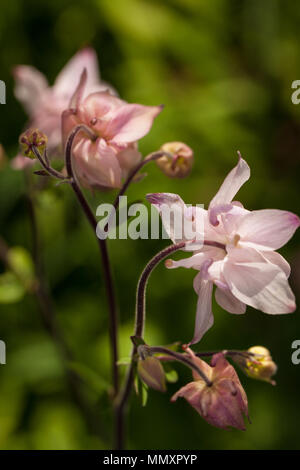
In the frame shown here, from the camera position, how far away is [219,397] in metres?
1.32

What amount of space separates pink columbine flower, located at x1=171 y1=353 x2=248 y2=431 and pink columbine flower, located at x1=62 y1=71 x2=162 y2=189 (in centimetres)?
50

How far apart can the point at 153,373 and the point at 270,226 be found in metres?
0.43

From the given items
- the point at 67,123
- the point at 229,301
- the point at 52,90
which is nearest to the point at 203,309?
the point at 229,301

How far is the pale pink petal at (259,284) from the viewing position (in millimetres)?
1266

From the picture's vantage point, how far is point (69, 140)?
138cm

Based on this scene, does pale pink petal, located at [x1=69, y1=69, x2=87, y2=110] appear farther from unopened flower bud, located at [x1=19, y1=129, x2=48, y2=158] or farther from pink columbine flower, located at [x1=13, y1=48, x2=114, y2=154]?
pink columbine flower, located at [x1=13, y1=48, x2=114, y2=154]

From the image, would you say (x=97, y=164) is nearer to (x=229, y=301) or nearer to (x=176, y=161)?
(x=176, y=161)

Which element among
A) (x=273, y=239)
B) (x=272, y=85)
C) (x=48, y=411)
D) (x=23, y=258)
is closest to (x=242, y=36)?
(x=272, y=85)

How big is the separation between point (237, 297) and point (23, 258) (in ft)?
3.94

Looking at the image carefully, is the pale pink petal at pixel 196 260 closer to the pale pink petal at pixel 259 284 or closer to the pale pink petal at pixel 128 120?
the pale pink petal at pixel 259 284

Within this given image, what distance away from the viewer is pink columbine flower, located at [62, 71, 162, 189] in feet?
4.76

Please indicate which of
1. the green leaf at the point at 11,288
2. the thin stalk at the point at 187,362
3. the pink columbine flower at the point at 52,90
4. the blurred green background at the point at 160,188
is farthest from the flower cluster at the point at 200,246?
the blurred green background at the point at 160,188

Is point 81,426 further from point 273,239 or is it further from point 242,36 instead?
point 242,36

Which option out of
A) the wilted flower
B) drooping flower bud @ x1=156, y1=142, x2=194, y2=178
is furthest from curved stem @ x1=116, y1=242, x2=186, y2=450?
drooping flower bud @ x1=156, y1=142, x2=194, y2=178
